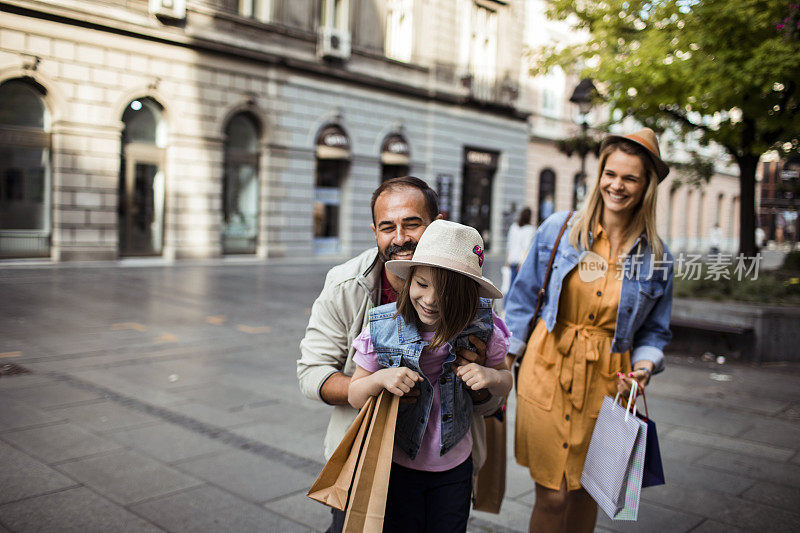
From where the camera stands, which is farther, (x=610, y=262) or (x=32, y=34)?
(x=32, y=34)

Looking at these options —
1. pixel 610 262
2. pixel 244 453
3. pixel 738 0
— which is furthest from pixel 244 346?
pixel 738 0

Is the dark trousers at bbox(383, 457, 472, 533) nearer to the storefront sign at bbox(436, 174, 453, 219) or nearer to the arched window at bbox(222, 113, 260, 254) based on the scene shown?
the arched window at bbox(222, 113, 260, 254)

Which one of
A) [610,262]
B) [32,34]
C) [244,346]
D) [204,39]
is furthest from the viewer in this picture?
[204,39]

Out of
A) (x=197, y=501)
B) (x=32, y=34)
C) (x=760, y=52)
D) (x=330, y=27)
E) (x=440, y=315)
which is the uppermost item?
(x=330, y=27)

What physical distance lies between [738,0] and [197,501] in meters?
8.29

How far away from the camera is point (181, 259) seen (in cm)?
1906

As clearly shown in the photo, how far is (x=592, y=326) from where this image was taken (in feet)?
10.3

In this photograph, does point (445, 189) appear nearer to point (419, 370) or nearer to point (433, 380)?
point (433, 380)

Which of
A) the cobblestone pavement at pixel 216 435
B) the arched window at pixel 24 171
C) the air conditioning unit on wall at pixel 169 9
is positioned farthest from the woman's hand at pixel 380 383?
the air conditioning unit on wall at pixel 169 9

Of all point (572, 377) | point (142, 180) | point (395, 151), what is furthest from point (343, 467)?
point (395, 151)

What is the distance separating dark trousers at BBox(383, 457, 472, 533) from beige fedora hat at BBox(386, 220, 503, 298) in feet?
2.30

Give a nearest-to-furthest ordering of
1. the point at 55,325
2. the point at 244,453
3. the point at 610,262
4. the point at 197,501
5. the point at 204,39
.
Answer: the point at 610,262
the point at 197,501
the point at 244,453
the point at 55,325
the point at 204,39

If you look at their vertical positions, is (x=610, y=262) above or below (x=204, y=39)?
below

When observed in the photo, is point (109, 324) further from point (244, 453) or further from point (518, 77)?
point (518, 77)
